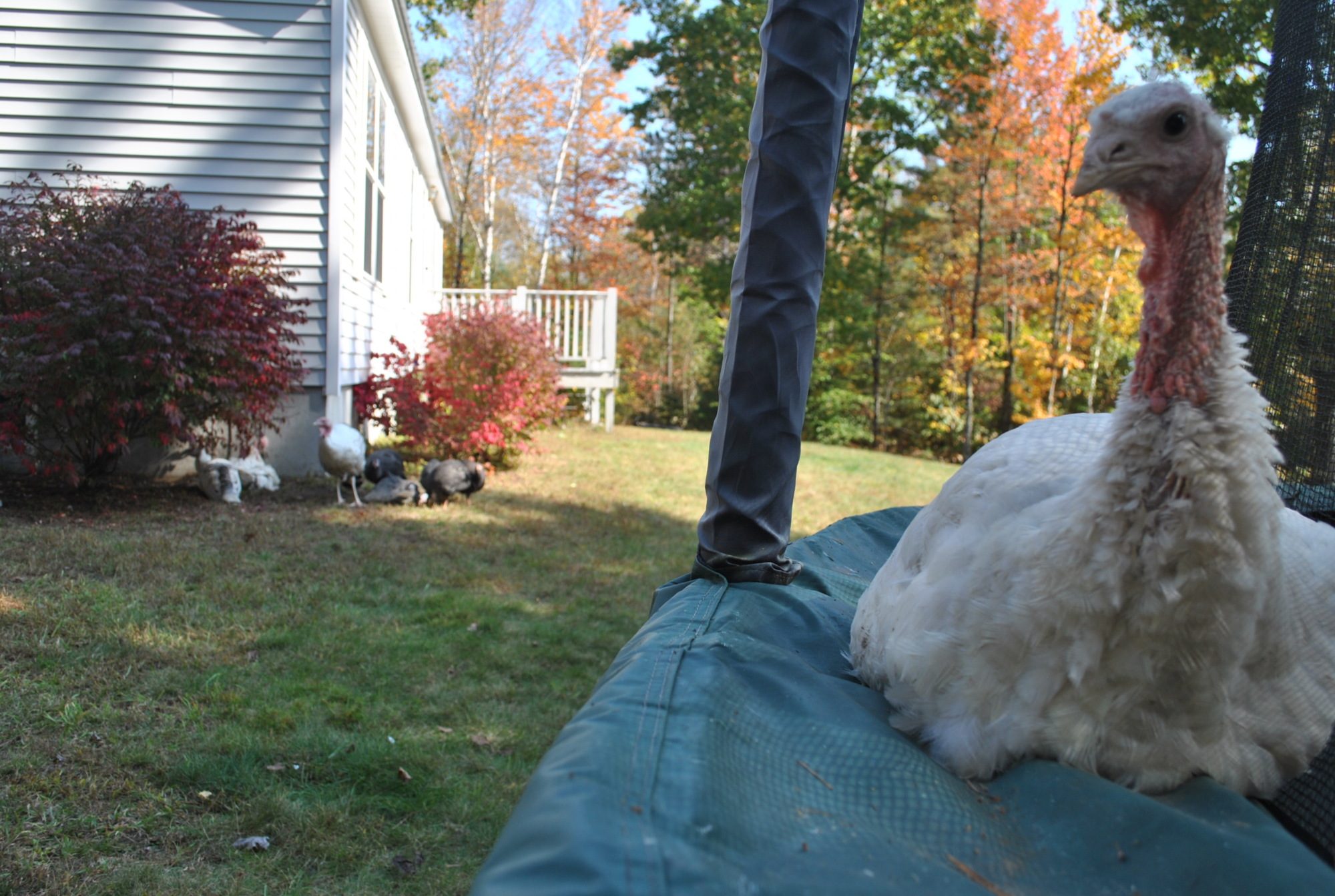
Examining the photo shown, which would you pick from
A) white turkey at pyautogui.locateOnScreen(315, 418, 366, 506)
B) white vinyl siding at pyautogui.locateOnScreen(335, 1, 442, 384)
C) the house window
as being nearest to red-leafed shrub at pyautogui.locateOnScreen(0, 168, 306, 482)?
white turkey at pyautogui.locateOnScreen(315, 418, 366, 506)

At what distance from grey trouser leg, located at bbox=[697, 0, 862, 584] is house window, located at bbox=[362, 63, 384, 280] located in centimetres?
723

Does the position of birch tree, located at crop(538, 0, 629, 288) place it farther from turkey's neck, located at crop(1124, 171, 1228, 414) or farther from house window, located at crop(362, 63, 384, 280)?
turkey's neck, located at crop(1124, 171, 1228, 414)

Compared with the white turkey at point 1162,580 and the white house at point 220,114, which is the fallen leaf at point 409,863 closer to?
the white turkey at point 1162,580

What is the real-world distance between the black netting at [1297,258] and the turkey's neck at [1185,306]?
3.76 ft

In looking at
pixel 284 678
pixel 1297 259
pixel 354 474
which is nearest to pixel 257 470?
pixel 354 474

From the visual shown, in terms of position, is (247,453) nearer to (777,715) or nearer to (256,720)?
(256,720)

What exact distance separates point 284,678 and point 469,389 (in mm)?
5285

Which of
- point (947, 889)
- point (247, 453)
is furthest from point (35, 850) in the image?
point (247, 453)

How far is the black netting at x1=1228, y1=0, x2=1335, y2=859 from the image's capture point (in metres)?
2.34

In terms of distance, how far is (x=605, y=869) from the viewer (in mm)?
1033

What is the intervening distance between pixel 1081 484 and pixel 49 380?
5.94 m

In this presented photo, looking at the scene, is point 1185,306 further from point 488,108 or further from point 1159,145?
point 488,108

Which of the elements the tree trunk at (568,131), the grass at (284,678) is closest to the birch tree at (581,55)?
the tree trunk at (568,131)

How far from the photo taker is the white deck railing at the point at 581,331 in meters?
13.9
